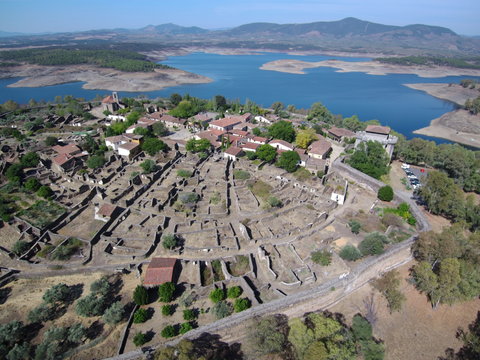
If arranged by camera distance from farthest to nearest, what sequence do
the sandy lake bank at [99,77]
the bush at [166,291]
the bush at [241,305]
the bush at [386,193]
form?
the sandy lake bank at [99,77], the bush at [386,193], the bush at [166,291], the bush at [241,305]

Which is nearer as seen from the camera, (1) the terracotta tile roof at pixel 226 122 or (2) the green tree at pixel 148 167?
(2) the green tree at pixel 148 167

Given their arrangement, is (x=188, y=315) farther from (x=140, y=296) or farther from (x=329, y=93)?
(x=329, y=93)

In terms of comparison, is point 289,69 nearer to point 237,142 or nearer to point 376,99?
point 376,99

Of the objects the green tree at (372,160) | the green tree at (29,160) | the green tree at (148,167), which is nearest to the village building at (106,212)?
the green tree at (148,167)

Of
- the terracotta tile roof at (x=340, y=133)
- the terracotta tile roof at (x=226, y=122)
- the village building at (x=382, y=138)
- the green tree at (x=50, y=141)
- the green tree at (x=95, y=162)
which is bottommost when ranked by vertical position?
the terracotta tile roof at (x=340, y=133)

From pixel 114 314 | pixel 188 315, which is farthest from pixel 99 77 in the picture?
pixel 188 315

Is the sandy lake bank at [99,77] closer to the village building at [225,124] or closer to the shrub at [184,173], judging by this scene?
the village building at [225,124]

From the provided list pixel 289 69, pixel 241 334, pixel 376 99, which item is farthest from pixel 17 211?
pixel 289 69
